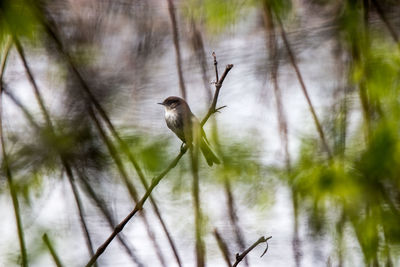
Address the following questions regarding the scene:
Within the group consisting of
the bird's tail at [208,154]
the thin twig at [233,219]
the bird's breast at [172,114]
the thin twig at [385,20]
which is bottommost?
the thin twig at [233,219]

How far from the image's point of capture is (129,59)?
3.32 metres

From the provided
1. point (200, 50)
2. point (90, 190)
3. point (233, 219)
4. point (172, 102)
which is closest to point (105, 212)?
point (90, 190)

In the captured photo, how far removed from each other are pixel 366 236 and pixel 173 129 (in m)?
1.41

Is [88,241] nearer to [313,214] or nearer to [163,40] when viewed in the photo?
[313,214]

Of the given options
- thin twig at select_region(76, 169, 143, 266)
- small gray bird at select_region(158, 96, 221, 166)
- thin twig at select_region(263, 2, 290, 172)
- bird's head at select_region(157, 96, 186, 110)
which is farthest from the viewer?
bird's head at select_region(157, 96, 186, 110)

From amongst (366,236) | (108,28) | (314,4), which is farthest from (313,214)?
(108,28)

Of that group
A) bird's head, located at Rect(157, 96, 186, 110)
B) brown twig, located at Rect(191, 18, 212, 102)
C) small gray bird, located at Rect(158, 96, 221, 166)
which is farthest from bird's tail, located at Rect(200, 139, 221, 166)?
bird's head, located at Rect(157, 96, 186, 110)

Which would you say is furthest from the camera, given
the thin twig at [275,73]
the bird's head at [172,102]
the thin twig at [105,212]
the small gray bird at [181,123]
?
the bird's head at [172,102]

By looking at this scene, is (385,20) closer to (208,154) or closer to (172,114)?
(208,154)

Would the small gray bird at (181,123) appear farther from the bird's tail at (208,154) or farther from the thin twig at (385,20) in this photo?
the thin twig at (385,20)

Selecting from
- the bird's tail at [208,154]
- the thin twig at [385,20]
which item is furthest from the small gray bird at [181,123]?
the thin twig at [385,20]

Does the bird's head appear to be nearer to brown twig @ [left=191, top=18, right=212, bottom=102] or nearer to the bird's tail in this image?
the bird's tail

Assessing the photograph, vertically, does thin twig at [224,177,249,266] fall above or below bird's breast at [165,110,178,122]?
below

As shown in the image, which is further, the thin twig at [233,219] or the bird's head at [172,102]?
the bird's head at [172,102]
